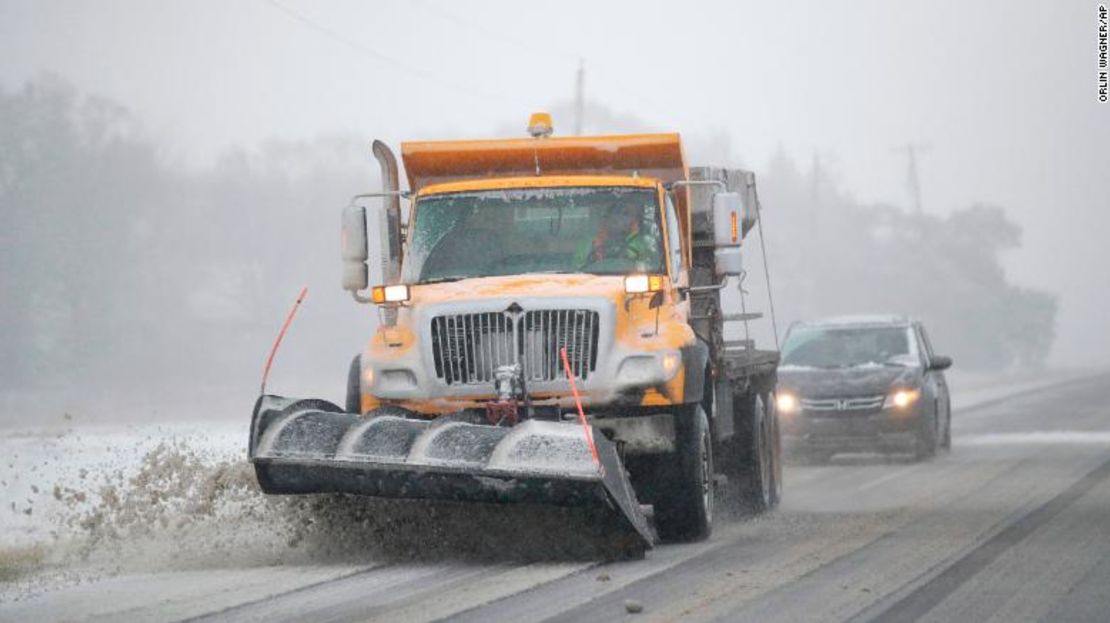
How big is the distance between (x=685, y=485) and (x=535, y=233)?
2.01m

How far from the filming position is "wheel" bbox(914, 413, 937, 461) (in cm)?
2152

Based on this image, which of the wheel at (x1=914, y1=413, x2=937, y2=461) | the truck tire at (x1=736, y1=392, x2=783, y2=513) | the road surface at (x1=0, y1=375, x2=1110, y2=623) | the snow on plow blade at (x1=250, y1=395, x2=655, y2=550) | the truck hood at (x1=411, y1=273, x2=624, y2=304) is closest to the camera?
the road surface at (x1=0, y1=375, x2=1110, y2=623)

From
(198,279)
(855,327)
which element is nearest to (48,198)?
(198,279)

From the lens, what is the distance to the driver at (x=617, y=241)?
40.3ft

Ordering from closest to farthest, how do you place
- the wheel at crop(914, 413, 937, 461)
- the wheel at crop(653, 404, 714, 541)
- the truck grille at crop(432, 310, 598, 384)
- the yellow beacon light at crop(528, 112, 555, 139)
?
the truck grille at crop(432, 310, 598, 384), the wheel at crop(653, 404, 714, 541), the yellow beacon light at crop(528, 112, 555, 139), the wheel at crop(914, 413, 937, 461)

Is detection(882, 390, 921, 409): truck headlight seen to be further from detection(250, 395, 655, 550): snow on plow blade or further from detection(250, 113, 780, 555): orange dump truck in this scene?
detection(250, 395, 655, 550): snow on plow blade

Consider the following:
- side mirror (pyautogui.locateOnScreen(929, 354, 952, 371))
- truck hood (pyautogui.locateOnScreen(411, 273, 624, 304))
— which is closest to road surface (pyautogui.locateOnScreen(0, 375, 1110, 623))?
truck hood (pyautogui.locateOnScreen(411, 273, 624, 304))

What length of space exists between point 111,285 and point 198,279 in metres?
11.0

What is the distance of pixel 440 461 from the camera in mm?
10297

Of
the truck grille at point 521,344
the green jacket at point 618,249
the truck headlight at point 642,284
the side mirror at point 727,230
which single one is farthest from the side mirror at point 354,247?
the side mirror at point 727,230

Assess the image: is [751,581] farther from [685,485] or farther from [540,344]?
[540,344]

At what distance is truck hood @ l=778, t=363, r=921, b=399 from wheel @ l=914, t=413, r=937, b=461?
19.2 inches

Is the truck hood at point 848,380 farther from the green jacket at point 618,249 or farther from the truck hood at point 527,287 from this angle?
the truck hood at point 527,287

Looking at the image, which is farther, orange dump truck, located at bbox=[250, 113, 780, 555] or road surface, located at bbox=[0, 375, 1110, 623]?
orange dump truck, located at bbox=[250, 113, 780, 555]
